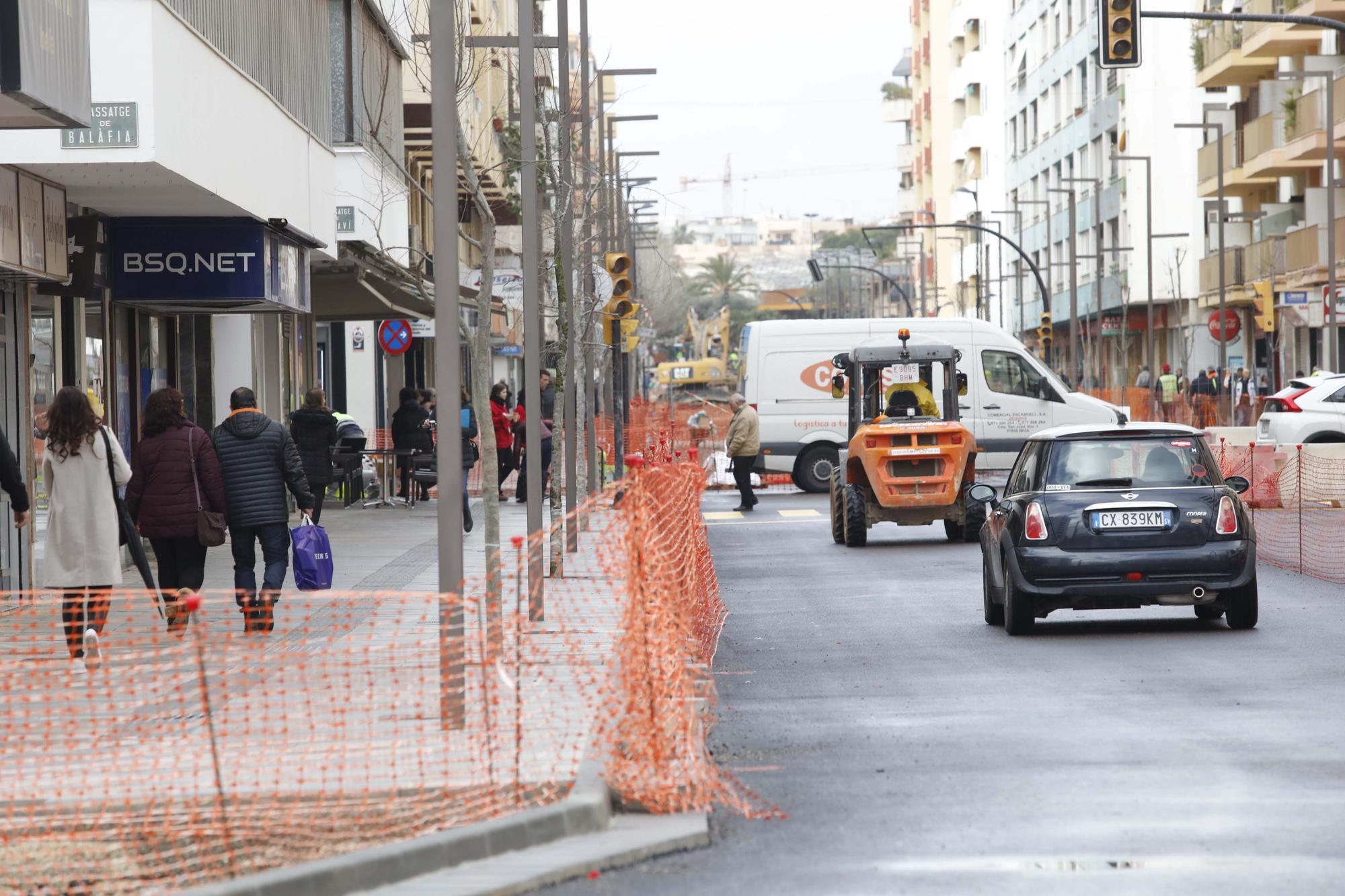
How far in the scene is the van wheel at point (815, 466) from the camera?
111 feet

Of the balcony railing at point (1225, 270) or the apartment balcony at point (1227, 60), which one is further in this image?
the balcony railing at point (1225, 270)

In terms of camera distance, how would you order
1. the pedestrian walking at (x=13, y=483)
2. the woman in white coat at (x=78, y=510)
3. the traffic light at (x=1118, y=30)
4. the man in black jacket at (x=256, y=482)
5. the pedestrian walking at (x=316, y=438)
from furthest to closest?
the pedestrian walking at (x=316, y=438) < the traffic light at (x=1118, y=30) < the man in black jacket at (x=256, y=482) < the woman in white coat at (x=78, y=510) < the pedestrian walking at (x=13, y=483)

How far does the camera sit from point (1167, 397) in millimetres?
49250

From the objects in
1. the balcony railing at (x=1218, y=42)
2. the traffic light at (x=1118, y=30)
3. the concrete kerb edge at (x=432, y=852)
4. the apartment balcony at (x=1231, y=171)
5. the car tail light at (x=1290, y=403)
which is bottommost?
the concrete kerb edge at (x=432, y=852)

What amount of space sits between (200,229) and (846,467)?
7936 mm

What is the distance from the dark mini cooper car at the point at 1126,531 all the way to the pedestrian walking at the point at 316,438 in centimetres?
1098

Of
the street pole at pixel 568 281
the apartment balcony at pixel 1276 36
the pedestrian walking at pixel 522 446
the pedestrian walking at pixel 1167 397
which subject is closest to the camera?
the street pole at pixel 568 281

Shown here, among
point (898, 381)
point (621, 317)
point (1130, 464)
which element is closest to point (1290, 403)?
point (898, 381)

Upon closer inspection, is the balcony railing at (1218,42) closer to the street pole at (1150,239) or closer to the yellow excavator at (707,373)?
the street pole at (1150,239)

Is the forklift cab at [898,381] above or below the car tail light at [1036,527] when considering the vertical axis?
above

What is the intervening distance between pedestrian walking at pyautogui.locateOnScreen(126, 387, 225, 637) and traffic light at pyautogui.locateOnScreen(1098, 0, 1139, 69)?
35.1 feet

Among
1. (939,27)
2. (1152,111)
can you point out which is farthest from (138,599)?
(939,27)

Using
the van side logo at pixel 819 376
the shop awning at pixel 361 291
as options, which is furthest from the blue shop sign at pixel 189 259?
the van side logo at pixel 819 376

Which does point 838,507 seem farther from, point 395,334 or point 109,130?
point 395,334
